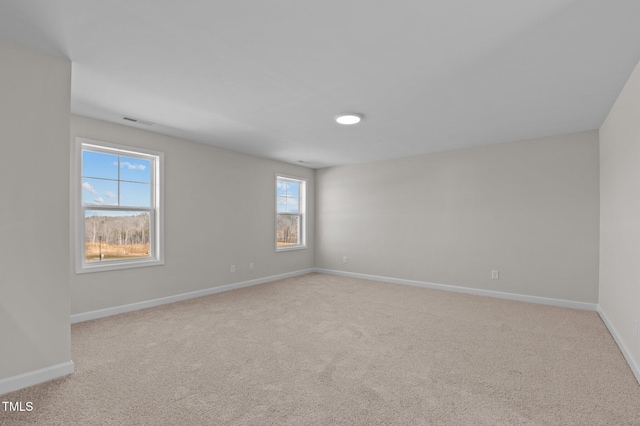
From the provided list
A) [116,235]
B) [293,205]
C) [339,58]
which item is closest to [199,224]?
[116,235]

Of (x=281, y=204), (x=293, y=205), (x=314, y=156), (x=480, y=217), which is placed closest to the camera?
(x=480, y=217)

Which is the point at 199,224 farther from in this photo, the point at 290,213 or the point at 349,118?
the point at 349,118

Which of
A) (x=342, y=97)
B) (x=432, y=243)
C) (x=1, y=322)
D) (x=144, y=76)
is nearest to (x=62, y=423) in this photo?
(x=1, y=322)

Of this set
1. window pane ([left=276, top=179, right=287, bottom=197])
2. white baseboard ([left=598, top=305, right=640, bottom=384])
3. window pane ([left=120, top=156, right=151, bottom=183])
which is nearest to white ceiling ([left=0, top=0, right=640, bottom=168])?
window pane ([left=120, top=156, right=151, bottom=183])

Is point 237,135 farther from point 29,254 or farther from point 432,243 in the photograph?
point 432,243

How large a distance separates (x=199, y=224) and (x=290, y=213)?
2096mm

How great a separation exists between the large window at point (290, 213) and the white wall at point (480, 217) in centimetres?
63

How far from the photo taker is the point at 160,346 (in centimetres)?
279

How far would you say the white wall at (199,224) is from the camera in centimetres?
368

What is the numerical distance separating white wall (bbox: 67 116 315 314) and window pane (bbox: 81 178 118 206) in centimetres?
50

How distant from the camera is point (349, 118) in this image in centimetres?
348

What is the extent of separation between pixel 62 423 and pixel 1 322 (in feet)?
2.76

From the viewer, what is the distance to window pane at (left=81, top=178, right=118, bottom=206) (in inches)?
141

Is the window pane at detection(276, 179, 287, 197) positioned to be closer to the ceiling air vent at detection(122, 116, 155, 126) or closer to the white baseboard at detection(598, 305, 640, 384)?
the ceiling air vent at detection(122, 116, 155, 126)
